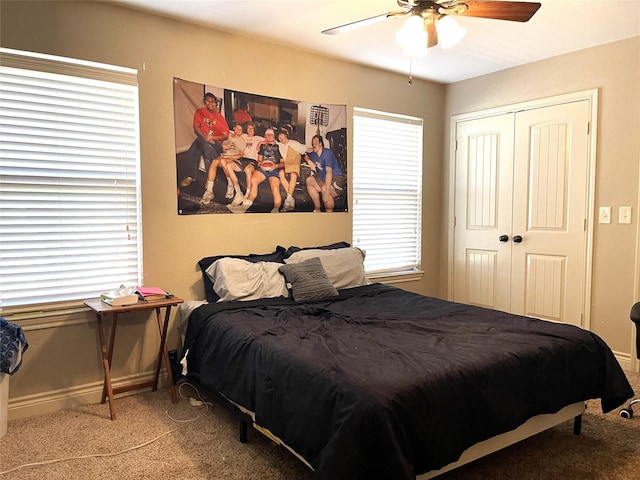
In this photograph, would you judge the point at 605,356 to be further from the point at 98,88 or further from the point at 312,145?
the point at 98,88

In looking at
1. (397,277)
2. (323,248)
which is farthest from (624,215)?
(323,248)

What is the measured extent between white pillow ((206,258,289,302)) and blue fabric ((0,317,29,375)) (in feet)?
3.72

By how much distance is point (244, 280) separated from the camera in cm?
323

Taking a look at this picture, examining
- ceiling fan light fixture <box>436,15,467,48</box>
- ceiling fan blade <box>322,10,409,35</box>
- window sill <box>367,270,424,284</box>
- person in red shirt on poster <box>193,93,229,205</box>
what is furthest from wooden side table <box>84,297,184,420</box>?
ceiling fan light fixture <box>436,15,467,48</box>

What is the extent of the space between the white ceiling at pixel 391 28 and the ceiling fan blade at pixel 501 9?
0.77m

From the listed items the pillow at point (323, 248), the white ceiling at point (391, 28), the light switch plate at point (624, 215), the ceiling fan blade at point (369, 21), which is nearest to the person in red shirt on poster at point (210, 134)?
the white ceiling at point (391, 28)

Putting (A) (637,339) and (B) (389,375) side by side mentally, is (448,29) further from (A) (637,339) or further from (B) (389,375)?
(A) (637,339)

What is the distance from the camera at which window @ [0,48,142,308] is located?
2.74m

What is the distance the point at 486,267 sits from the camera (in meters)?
4.52

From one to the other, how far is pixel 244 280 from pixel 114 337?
0.87 metres

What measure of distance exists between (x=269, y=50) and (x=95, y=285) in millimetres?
2103

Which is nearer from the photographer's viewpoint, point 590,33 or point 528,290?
point 590,33

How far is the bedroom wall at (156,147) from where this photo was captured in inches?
111

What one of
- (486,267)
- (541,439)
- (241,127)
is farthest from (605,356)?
(241,127)
